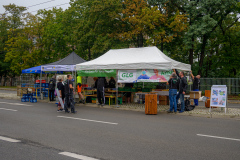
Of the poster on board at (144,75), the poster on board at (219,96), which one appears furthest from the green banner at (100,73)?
the poster on board at (219,96)

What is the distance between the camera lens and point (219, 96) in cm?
1230

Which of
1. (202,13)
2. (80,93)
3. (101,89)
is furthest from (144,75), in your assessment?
(202,13)

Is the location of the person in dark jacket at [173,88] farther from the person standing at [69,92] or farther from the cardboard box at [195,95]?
the person standing at [69,92]

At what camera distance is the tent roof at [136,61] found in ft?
46.0

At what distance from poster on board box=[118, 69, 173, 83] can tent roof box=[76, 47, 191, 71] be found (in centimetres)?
33

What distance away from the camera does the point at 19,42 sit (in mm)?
43812

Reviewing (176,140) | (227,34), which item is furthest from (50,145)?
(227,34)

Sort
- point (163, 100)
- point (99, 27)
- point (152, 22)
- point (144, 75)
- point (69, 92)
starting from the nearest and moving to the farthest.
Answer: point (69, 92)
point (144, 75)
point (163, 100)
point (152, 22)
point (99, 27)

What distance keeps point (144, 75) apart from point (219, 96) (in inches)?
164

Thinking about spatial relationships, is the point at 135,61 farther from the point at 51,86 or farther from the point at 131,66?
the point at 51,86

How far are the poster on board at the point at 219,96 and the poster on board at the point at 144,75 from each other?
2532mm

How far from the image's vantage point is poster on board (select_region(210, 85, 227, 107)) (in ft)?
39.8

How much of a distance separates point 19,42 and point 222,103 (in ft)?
129

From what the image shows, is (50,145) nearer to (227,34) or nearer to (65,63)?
(65,63)
